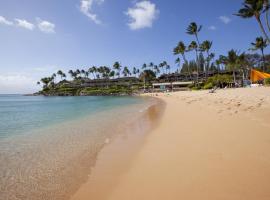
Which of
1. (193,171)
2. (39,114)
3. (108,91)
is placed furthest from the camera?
(108,91)

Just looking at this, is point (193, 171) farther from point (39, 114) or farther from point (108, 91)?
point (108, 91)

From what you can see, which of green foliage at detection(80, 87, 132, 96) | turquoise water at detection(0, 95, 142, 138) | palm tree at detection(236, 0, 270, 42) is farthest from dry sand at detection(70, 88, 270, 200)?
green foliage at detection(80, 87, 132, 96)

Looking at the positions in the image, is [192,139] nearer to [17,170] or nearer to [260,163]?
[260,163]

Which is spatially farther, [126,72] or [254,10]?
[126,72]

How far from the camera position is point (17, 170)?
5039mm

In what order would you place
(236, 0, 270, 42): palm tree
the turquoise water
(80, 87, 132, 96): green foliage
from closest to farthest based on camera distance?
the turquoise water → (236, 0, 270, 42): palm tree → (80, 87, 132, 96): green foliage

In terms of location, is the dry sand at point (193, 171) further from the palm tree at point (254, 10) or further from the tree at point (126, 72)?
the tree at point (126, 72)

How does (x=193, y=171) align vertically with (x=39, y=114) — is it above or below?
above

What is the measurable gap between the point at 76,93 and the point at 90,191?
111m

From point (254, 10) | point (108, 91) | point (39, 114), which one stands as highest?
point (254, 10)

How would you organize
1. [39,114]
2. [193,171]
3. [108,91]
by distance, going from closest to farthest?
[193,171] < [39,114] < [108,91]

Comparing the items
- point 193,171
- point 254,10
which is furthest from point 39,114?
point 254,10

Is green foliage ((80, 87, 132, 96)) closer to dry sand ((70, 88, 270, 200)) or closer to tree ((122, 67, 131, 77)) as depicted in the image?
tree ((122, 67, 131, 77))

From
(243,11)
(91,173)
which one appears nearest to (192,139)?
(91,173)
